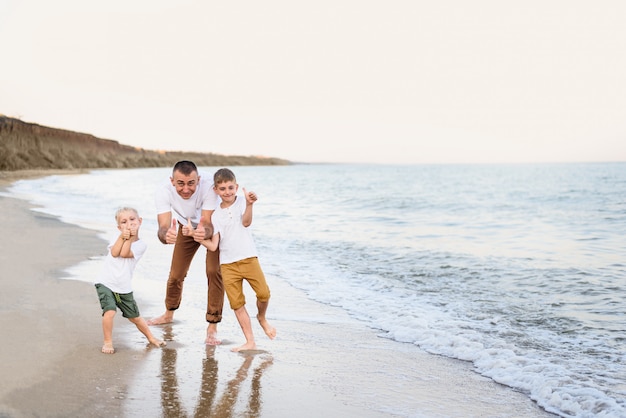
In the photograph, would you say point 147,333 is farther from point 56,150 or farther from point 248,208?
point 56,150

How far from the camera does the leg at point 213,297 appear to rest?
5.26 m

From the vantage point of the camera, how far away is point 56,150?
8625cm

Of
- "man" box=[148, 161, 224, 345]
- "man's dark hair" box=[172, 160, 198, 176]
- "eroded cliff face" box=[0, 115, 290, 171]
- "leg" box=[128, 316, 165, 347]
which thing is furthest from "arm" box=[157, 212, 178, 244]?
"eroded cliff face" box=[0, 115, 290, 171]

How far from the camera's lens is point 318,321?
6090 mm

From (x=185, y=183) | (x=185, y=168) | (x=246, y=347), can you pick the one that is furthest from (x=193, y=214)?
(x=246, y=347)

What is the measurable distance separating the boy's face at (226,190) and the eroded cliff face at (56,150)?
61.7 metres

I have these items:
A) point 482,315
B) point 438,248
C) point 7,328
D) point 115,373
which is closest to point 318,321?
point 482,315

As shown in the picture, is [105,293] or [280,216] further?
[280,216]

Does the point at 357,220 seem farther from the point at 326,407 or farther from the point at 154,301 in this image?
the point at 326,407

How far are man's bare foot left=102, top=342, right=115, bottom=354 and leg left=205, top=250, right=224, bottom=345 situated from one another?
792 millimetres

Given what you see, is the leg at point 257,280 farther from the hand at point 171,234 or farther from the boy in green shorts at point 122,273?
the boy in green shorts at point 122,273

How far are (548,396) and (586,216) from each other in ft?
60.5

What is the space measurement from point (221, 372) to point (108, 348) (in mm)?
973

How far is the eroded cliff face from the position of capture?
242ft
